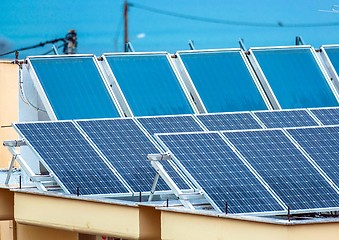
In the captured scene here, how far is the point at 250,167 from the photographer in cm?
2244

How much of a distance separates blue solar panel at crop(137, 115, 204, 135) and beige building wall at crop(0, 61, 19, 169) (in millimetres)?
7988

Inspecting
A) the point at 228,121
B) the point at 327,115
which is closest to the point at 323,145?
the point at 228,121

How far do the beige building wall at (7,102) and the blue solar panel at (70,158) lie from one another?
27.5ft

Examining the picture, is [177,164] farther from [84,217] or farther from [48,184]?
[48,184]

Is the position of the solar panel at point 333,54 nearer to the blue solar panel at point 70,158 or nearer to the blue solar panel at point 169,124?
the blue solar panel at point 169,124

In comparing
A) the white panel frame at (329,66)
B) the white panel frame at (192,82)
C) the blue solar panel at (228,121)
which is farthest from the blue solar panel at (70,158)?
the white panel frame at (329,66)

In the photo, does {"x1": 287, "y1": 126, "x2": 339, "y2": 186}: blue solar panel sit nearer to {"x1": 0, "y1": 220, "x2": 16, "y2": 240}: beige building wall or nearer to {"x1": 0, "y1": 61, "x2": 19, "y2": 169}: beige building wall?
{"x1": 0, "y1": 220, "x2": 16, "y2": 240}: beige building wall

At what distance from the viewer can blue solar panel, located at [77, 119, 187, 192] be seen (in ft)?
83.7

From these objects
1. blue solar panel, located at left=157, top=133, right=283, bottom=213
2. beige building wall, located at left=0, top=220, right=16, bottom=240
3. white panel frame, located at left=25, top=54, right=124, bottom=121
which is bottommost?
blue solar panel, located at left=157, top=133, right=283, bottom=213

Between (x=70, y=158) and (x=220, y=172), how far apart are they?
14.1 feet

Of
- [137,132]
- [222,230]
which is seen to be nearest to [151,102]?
[137,132]

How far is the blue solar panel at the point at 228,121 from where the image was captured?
27.5 meters

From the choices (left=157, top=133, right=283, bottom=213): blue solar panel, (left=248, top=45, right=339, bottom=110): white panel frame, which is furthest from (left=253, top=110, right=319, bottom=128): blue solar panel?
(left=157, top=133, right=283, bottom=213): blue solar panel

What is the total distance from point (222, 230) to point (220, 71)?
38.8ft
